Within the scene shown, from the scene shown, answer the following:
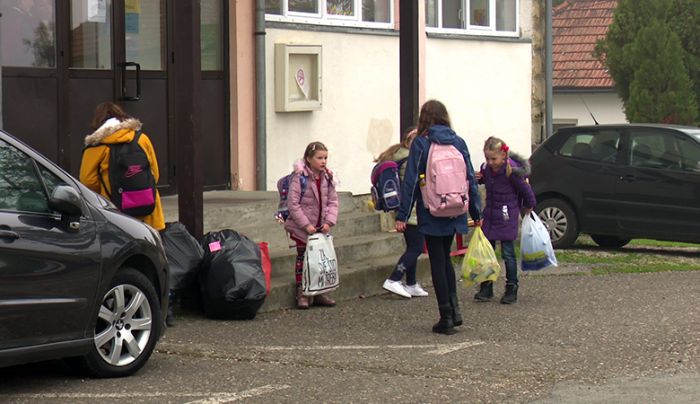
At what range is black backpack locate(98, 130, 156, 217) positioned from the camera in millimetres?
10273

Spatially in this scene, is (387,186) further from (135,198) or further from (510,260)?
(135,198)

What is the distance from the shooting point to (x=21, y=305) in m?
7.70

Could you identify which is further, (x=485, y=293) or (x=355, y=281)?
(x=355, y=281)

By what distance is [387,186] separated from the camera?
12211mm

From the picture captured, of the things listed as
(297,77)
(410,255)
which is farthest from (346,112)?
(410,255)

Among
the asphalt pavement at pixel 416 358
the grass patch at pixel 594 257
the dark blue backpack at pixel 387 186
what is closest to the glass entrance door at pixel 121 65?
the dark blue backpack at pixel 387 186

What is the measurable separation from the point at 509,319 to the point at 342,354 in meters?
2.20

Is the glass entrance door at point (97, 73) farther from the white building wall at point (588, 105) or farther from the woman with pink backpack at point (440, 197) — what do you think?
the white building wall at point (588, 105)

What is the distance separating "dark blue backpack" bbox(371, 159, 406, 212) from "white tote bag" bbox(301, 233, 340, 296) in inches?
36.1

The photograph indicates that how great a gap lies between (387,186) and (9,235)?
5067 millimetres

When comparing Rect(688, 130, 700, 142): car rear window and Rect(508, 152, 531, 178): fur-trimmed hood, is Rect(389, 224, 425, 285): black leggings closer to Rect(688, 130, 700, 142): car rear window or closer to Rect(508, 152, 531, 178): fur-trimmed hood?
Rect(508, 152, 531, 178): fur-trimmed hood

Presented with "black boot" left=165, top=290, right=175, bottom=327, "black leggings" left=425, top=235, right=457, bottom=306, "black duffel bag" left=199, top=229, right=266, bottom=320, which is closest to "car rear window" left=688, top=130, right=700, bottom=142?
"black leggings" left=425, top=235, right=457, bottom=306

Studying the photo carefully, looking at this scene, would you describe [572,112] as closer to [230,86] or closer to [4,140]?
[230,86]

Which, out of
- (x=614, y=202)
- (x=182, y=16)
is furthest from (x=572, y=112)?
(x=182, y=16)
